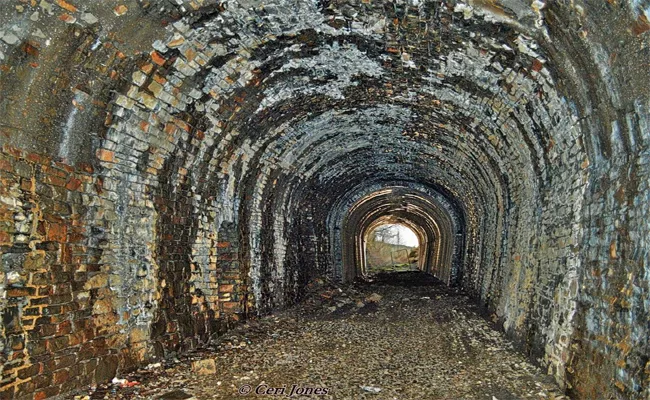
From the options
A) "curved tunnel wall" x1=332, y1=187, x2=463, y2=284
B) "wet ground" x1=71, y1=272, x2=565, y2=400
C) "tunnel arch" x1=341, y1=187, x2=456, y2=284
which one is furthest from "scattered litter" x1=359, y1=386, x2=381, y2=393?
"tunnel arch" x1=341, y1=187, x2=456, y2=284

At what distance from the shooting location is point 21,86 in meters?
4.84

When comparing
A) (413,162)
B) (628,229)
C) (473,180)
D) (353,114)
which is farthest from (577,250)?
(413,162)

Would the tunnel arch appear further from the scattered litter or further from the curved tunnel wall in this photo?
the scattered litter

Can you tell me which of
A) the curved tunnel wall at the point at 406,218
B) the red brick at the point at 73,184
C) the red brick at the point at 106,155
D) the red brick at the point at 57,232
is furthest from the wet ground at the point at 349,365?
the curved tunnel wall at the point at 406,218

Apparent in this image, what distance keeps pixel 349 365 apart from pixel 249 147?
4.14m

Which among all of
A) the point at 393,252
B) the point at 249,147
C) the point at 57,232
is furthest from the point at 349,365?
the point at 393,252

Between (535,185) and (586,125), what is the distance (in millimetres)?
2678

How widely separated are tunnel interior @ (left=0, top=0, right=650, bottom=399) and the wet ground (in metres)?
0.41

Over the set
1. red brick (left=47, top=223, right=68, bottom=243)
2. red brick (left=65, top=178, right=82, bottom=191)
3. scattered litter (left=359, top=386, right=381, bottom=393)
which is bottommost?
scattered litter (left=359, top=386, right=381, bottom=393)

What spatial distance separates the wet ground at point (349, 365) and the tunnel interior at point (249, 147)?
405 millimetres

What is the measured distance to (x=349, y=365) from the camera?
22.4 ft

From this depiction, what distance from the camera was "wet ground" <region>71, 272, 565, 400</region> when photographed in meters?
5.70

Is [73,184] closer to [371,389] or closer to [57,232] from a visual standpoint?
[57,232]

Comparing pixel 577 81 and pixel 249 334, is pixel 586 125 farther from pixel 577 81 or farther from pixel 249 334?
pixel 249 334
